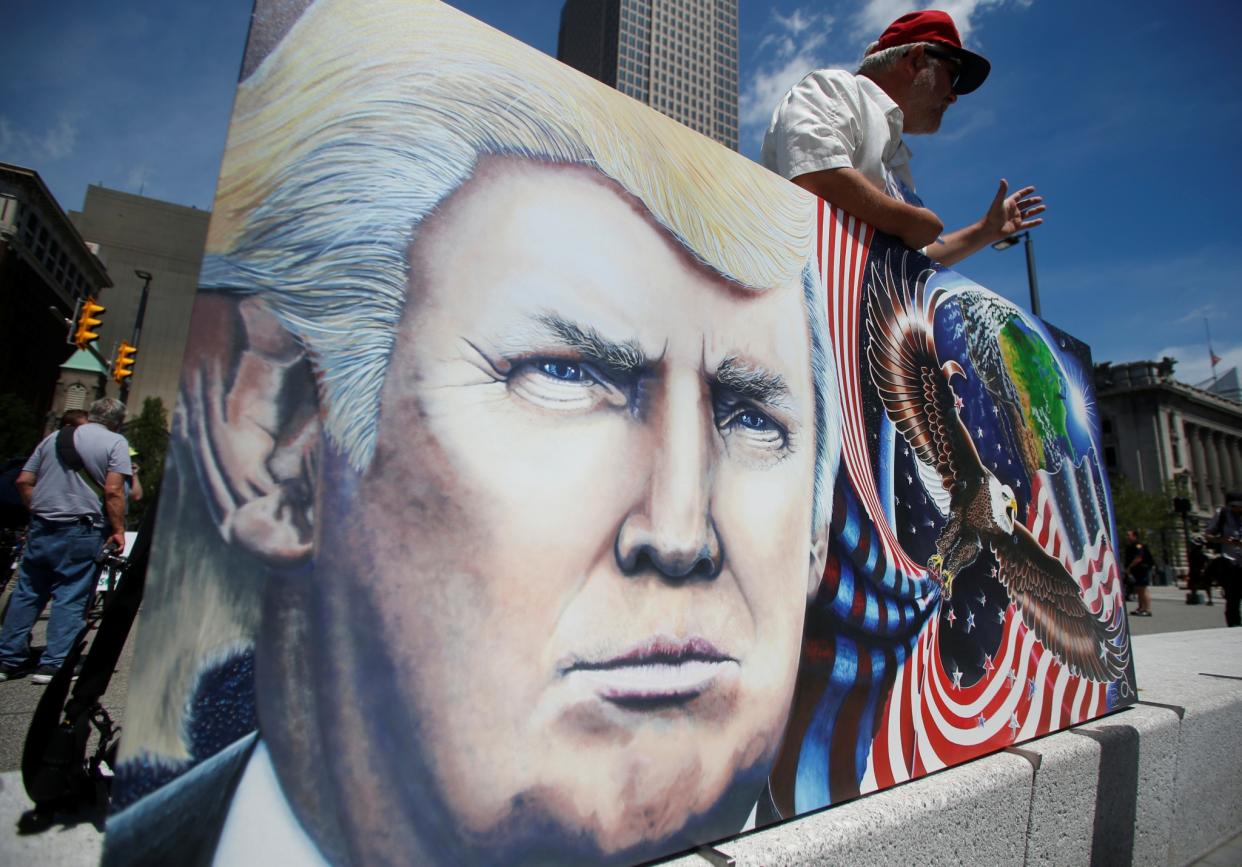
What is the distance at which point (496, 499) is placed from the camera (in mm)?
886

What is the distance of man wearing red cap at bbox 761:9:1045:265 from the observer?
66.4 inches

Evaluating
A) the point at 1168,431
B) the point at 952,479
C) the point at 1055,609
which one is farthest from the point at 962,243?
the point at 1168,431

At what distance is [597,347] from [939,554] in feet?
3.75

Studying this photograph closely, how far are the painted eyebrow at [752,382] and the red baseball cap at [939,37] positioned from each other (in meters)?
1.63

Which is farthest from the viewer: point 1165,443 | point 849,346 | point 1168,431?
point 1168,431

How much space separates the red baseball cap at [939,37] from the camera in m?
2.11

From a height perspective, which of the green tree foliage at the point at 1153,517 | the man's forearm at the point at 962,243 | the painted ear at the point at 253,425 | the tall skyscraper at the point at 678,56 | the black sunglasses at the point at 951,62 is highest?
the tall skyscraper at the point at 678,56

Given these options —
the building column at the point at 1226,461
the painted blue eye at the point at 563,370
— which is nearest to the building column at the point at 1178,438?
the building column at the point at 1226,461

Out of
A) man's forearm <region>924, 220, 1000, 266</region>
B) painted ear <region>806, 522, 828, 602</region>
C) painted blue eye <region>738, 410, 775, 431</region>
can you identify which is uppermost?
man's forearm <region>924, 220, 1000, 266</region>

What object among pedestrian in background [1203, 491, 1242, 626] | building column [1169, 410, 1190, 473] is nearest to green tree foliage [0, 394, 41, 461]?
pedestrian in background [1203, 491, 1242, 626]

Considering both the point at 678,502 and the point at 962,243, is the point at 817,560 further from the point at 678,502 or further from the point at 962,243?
the point at 962,243

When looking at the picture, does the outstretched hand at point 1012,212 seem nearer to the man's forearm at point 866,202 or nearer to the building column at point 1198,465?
the man's forearm at point 866,202

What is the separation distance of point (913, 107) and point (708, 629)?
2090mm

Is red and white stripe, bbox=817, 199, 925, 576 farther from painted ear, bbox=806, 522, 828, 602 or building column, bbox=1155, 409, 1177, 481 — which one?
building column, bbox=1155, 409, 1177, 481
